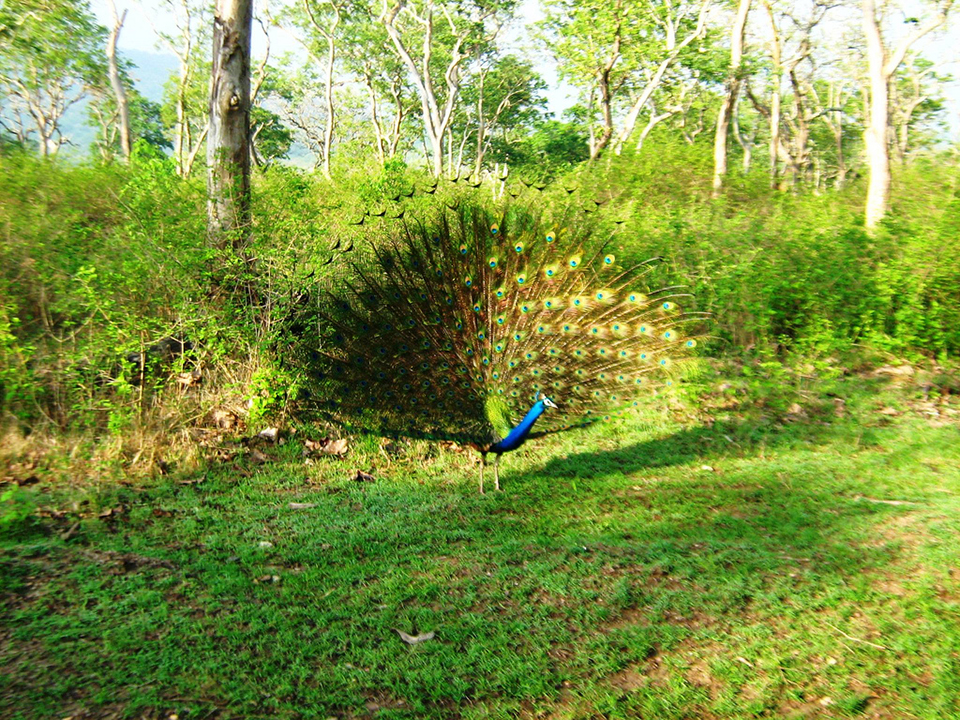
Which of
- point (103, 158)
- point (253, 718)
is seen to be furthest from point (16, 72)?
point (253, 718)

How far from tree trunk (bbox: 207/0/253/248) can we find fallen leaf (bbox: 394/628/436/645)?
14.8ft

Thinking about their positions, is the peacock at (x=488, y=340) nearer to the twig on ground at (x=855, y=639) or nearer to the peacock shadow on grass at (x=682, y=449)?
the peacock shadow on grass at (x=682, y=449)

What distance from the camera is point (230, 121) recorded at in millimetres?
7137

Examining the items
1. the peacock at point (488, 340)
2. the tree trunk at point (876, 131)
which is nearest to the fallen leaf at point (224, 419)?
the peacock at point (488, 340)

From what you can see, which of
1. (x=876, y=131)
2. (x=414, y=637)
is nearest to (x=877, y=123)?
(x=876, y=131)

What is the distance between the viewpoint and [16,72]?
22422 mm

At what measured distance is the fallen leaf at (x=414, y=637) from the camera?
3.58 meters

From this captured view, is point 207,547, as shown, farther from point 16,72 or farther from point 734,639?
point 16,72

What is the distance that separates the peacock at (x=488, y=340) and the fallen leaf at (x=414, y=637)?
1.99m

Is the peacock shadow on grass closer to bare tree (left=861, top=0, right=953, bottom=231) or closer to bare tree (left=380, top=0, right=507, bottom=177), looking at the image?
bare tree (left=861, top=0, right=953, bottom=231)

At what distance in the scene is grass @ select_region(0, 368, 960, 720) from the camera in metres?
3.14

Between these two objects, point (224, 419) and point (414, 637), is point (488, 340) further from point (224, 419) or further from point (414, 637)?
point (414, 637)

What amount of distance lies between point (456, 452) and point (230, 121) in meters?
4.04

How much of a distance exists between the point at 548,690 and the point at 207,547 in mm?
2441
